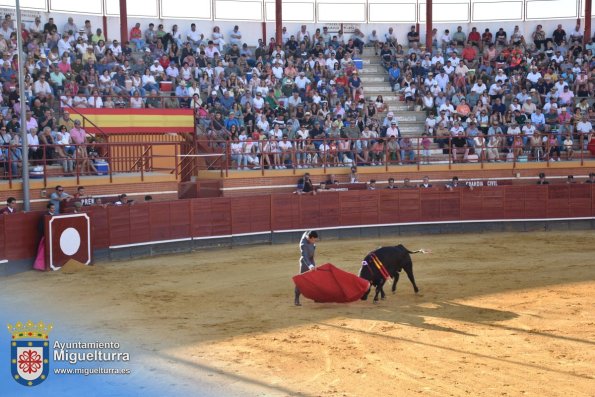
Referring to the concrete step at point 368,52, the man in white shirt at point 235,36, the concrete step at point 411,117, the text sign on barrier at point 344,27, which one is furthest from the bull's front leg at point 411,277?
the text sign on barrier at point 344,27

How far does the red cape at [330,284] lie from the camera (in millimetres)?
13938

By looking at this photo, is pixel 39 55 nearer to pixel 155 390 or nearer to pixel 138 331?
pixel 138 331

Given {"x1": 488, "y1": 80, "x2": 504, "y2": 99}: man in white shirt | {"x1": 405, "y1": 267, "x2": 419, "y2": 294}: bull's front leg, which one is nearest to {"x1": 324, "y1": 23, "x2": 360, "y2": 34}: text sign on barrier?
{"x1": 488, "y1": 80, "x2": 504, "y2": 99}: man in white shirt

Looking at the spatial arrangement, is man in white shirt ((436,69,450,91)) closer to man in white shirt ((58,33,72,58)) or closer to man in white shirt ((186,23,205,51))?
man in white shirt ((186,23,205,51))

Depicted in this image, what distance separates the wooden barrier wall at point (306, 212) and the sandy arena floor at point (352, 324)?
94 centimetres

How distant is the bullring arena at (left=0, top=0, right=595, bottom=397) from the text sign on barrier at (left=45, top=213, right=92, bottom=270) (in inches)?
→ 1.7

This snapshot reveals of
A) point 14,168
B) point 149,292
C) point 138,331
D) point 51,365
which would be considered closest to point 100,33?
point 14,168

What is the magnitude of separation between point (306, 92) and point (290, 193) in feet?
17.6

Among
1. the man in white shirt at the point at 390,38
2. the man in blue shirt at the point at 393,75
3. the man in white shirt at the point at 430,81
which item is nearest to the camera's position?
the man in white shirt at the point at 430,81

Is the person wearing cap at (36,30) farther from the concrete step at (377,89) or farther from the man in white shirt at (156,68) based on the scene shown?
the concrete step at (377,89)

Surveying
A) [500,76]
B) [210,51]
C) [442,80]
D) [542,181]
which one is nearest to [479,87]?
[500,76]

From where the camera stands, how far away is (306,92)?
1104 inches

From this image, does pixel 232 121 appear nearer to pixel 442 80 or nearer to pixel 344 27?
pixel 442 80

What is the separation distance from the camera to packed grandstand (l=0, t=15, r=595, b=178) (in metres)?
24.0
